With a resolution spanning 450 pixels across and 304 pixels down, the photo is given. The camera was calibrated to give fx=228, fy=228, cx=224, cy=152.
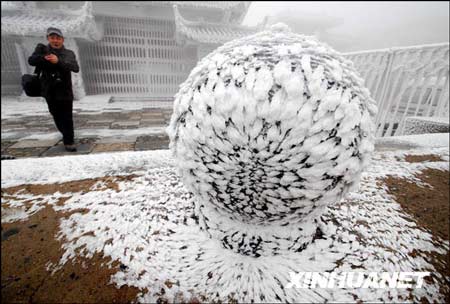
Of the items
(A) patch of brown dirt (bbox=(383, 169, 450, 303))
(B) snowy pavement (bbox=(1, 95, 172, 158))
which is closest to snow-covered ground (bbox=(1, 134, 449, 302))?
(A) patch of brown dirt (bbox=(383, 169, 450, 303))

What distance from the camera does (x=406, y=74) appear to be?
4.01 m

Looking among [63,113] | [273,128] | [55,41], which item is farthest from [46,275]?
[55,41]

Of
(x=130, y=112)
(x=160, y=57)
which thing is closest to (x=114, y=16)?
(x=160, y=57)

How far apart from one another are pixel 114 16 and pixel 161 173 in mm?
9978

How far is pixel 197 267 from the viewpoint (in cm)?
98

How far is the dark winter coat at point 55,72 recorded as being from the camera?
2.71 metres

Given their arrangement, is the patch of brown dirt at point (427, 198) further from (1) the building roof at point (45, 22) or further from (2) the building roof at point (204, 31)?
(1) the building roof at point (45, 22)

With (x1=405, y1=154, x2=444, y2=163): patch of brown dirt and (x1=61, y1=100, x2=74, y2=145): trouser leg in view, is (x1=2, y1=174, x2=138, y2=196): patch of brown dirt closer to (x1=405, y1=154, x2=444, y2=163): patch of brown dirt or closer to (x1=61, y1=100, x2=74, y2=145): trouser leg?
(x1=61, y1=100, x2=74, y2=145): trouser leg

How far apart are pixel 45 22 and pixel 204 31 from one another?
535 cm

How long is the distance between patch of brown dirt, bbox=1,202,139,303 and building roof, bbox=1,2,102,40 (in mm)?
8680

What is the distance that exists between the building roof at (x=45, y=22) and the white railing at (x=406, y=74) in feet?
27.0

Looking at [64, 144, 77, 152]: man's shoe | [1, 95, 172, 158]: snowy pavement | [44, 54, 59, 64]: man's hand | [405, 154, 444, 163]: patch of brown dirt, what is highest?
[44, 54, 59, 64]: man's hand

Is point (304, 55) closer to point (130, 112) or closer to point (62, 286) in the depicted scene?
point (62, 286)

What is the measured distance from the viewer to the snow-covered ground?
910mm
